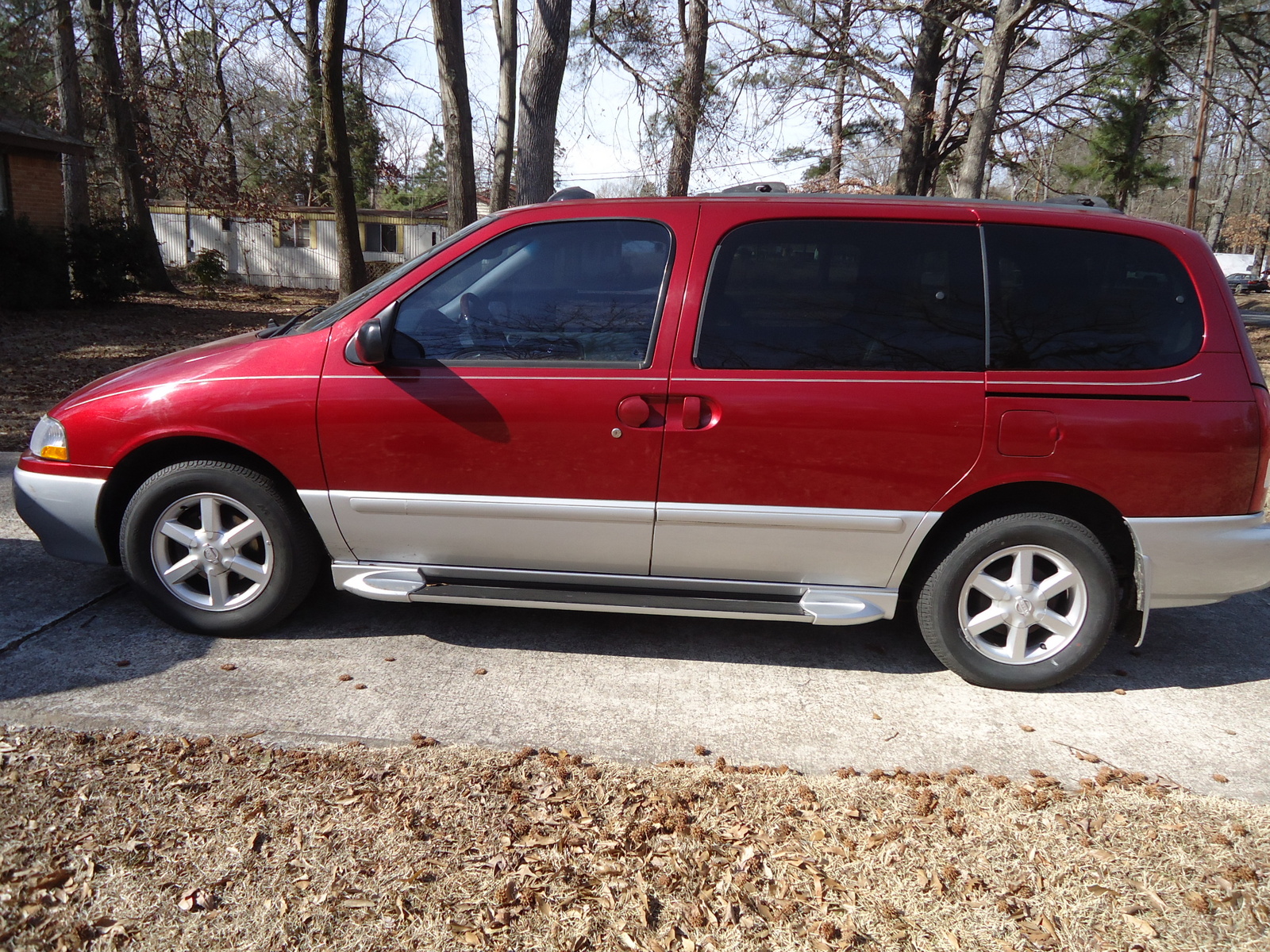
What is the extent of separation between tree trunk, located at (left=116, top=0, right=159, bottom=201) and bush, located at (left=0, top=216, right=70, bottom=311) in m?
4.25

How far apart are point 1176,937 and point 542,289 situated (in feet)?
10.0

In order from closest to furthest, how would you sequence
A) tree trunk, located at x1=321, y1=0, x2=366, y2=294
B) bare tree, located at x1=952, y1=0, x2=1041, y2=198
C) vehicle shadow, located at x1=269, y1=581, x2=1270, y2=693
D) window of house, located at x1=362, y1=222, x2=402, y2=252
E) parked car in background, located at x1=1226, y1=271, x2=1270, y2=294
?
vehicle shadow, located at x1=269, y1=581, x2=1270, y2=693 < tree trunk, located at x1=321, y1=0, x2=366, y2=294 < bare tree, located at x1=952, y1=0, x2=1041, y2=198 < window of house, located at x1=362, y1=222, x2=402, y2=252 < parked car in background, located at x1=1226, y1=271, x2=1270, y2=294

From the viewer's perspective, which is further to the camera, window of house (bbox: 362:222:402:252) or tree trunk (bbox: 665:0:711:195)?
window of house (bbox: 362:222:402:252)

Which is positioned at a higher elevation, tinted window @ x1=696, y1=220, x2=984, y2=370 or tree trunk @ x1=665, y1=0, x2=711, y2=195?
tree trunk @ x1=665, y1=0, x2=711, y2=195

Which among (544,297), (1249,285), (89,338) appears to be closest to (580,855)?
(544,297)

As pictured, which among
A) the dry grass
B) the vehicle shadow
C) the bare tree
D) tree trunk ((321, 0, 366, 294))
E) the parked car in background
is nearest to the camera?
the dry grass

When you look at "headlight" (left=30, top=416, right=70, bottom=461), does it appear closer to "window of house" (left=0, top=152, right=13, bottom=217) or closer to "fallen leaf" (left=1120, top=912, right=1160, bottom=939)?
"fallen leaf" (left=1120, top=912, right=1160, bottom=939)

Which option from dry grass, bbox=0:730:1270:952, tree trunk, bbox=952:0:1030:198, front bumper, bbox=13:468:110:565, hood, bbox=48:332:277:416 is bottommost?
dry grass, bbox=0:730:1270:952

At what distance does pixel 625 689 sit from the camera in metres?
3.80

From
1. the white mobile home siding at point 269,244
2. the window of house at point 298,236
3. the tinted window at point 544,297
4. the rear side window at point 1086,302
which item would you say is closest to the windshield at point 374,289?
the tinted window at point 544,297

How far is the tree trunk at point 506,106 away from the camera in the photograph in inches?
565

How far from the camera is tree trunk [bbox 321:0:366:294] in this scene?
12.6 m

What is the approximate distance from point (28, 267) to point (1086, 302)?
17.2 meters

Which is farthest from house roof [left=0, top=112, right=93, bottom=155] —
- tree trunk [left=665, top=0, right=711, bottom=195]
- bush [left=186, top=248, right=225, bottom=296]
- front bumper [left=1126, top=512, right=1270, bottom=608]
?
front bumper [left=1126, top=512, right=1270, bottom=608]
